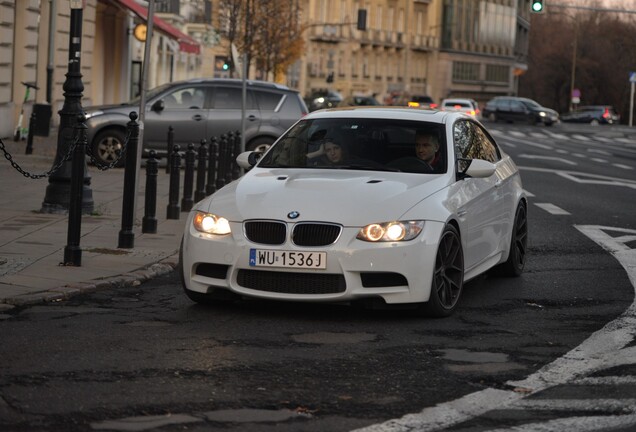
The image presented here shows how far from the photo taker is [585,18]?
467 feet

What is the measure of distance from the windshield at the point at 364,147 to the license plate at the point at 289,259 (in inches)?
54.4

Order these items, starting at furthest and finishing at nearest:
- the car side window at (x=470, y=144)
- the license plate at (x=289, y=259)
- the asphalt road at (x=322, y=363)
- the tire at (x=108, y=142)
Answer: the tire at (x=108, y=142) < the car side window at (x=470, y=144) < the license plate at (x=289, y=259) < the asphalt road at (x=322, y=363)

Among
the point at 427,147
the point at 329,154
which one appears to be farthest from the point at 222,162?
the point at 427,147

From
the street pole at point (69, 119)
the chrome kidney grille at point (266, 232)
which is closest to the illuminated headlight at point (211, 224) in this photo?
the chrome kidney grille at point (266, 232)

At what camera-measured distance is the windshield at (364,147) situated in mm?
9883

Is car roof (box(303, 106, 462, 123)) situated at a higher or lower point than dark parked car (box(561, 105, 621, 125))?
lower

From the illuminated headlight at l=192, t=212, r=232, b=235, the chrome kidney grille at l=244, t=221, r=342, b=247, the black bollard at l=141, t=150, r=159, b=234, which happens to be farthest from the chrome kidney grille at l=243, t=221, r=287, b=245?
the black bollard at l=141, t=150, r=159, b=234

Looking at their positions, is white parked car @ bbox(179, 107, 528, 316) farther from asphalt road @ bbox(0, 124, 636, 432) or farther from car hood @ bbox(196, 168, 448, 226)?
asphalt road @ bbox(0, 124, 636, 432)

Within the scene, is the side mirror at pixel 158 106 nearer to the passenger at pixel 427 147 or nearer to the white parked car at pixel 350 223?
the white parked car at pixel 350 223

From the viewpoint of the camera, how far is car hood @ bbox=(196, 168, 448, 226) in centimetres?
870

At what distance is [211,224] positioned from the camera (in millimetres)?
8945

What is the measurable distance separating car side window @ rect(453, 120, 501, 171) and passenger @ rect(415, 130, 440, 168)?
0.16 metres

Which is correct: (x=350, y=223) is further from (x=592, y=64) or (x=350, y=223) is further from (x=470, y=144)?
(x=592, y=64)

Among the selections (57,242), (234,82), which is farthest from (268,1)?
(57,242)
